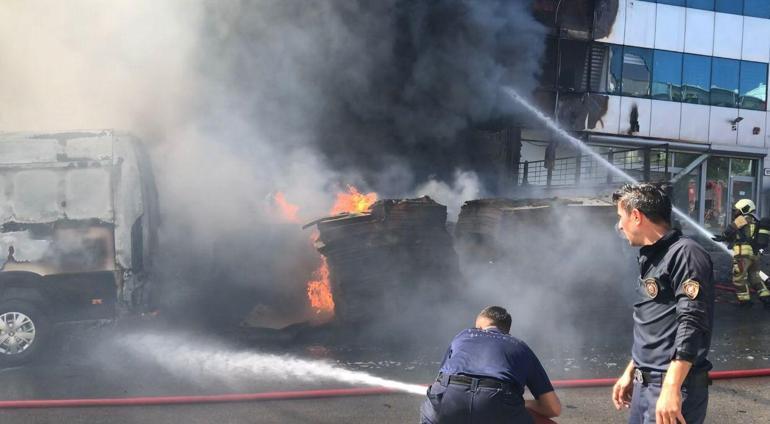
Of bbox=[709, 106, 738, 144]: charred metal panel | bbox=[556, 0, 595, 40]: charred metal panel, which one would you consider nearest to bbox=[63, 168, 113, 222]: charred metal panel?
bbox=[556, 0, 595, 40]: charred metal panel

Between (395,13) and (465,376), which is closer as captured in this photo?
(465,376)

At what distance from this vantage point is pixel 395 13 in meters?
13.5

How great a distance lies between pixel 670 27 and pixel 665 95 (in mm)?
2150

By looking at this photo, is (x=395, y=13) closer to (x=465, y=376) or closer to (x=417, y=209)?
(x=417, y=209)

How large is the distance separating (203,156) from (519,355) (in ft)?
26.9

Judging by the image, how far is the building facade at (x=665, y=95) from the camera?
17.4m

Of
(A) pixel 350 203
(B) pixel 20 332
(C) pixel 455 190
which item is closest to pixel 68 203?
(B) pixel 20 332

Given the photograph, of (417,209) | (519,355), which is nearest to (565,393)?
(519,355)

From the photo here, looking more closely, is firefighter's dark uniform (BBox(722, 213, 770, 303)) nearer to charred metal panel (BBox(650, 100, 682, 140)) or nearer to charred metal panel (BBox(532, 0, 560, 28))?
charred metal panel (BBox(532, 0, 560, 28))

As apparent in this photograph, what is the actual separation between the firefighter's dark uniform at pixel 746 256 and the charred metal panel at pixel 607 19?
1012cm

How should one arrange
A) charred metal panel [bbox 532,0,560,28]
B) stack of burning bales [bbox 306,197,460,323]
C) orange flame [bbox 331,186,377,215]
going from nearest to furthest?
stack of burning bales [bbox 306,197,460,323] < orange flame [bbox 331,186,377,215] < charred metal panel [bbox 532,0,560,28]

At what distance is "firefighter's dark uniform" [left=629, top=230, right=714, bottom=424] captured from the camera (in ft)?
7.54

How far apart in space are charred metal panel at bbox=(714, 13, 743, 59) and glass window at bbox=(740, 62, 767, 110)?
0.60 metres

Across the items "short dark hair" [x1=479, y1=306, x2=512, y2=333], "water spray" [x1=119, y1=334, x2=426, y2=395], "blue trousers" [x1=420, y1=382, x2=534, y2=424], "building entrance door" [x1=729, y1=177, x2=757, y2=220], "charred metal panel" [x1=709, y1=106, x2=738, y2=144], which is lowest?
"water spray" [x1=119, y1=334, x2=426, y2=395]
